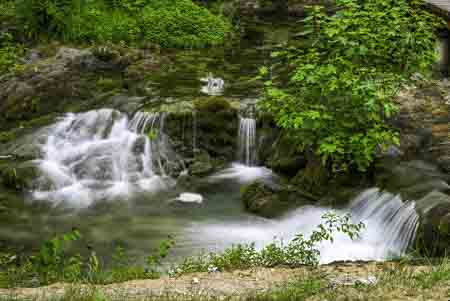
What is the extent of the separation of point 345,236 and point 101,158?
5.45 meters

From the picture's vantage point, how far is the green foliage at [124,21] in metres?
16.9

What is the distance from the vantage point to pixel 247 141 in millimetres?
12367

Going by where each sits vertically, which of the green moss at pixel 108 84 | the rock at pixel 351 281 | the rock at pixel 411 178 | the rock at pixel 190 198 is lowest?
the rock at pixel 190 198

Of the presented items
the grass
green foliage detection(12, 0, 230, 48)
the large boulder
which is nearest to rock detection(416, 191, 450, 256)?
the grass

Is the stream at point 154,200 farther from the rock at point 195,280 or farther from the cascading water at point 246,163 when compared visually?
the rock at point 195,280

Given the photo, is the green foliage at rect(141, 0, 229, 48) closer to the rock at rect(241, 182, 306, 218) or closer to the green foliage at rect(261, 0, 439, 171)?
the rock at rect(241, 182, 306, 218)

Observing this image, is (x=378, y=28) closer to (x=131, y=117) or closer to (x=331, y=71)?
(x=331, y=71)

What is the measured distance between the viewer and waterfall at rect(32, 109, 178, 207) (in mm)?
11227

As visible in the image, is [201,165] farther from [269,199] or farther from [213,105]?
[269,199]

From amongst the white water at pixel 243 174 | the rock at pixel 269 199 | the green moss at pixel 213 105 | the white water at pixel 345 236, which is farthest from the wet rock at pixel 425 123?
the green moss at pixel 213 105

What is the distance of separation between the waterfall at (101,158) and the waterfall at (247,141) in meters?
1.45

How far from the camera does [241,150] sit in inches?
487

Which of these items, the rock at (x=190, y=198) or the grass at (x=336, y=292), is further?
the rock at (x=190, y=198)

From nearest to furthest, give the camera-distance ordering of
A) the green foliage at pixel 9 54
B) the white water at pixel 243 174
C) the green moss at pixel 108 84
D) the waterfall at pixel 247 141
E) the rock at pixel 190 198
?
1. the rock at pixel 190 198
2. the white water at pixel 243 174
3. the waterfall at pixel 247 141
4. the green moss at pixel 108 84
5. the green foliage at pixel 9 54
